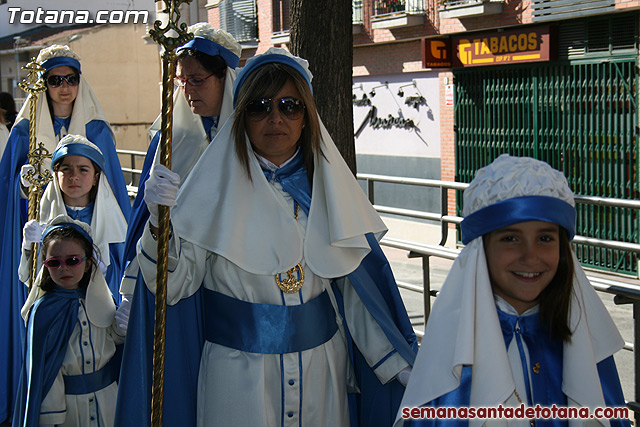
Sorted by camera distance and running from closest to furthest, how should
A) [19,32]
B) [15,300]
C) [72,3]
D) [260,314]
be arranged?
[260,314]
[15,300]
[72,3]
[19,32]

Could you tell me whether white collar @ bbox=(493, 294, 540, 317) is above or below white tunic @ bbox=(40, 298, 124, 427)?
above

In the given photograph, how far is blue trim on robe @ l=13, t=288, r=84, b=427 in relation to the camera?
3.78 metres

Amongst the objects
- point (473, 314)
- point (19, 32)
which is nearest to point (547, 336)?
point (473, 314)

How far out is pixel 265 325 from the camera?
2.93 metres

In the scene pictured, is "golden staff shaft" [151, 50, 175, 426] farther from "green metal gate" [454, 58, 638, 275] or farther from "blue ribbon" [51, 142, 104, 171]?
"green metal gate" [454, 58, 638, 275]

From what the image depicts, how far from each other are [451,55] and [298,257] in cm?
1209

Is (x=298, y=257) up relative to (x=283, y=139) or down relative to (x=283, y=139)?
down

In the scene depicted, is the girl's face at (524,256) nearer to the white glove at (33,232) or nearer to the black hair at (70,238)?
the black hair at (70,238)

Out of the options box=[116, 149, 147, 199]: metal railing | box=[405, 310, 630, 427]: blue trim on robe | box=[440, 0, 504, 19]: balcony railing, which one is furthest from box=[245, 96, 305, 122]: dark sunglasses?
box=[440, 0, 504, 19]: balcony railing

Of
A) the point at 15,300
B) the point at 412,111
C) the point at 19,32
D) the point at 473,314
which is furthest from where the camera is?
the point at 19,32

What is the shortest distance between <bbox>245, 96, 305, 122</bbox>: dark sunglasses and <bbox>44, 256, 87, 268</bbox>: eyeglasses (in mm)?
1385

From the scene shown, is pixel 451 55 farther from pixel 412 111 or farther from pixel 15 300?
pixel 15 300

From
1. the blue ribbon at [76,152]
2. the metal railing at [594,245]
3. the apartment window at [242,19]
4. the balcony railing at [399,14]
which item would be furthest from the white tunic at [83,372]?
the apartment window at [242,19]

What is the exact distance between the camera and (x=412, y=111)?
1566cm
